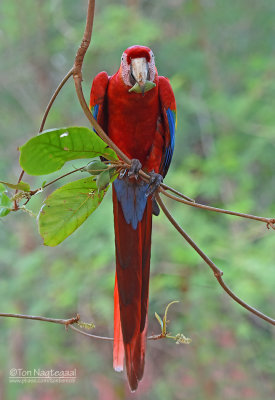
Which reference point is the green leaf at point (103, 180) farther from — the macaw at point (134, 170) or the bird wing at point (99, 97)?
the bird wing at point (99, 97)

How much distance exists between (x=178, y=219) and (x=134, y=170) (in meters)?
1.80

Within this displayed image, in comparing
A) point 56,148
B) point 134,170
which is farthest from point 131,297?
point 56,148

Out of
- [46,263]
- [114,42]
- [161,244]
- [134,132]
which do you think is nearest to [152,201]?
[134,132]

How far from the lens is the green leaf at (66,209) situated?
553mm

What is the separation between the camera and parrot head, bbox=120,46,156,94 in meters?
0.82

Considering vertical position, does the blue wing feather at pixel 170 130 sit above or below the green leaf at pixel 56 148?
above

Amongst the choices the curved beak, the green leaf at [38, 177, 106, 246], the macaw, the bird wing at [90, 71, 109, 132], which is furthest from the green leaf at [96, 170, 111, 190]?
the bird wing at [90, 71, 109, 132]

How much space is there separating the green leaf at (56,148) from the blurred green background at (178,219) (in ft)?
5.63

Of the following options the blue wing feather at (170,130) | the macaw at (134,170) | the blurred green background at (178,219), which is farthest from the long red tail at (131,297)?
the blurred green background at (178,219)

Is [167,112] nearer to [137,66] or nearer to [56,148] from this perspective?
[137,66]

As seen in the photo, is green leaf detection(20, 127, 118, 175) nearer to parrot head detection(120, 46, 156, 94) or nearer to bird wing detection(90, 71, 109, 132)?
parrot head detection(120, 46, 156, 94)

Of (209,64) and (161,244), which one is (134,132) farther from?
(209,64)

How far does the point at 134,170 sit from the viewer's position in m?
0.74

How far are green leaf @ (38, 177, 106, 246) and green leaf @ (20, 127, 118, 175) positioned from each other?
53 millimetres
